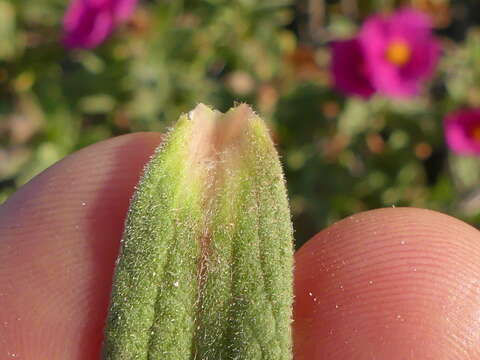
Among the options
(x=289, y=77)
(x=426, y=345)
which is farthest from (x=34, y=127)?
(x=426, y=345)

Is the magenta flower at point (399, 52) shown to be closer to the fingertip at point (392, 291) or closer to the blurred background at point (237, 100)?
the blurred background at point (237, 100)

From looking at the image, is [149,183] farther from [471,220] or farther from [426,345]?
[471,220]

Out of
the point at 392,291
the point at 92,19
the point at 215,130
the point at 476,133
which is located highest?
the point at 215,130

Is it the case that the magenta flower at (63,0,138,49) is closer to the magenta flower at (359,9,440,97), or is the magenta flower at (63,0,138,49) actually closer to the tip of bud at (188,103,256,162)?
the magenta flower at (359,9,440,97)

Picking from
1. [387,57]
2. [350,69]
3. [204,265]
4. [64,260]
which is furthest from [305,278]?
[387,57]

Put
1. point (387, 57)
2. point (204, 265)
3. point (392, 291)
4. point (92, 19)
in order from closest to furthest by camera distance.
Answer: point (204, 265)
point (392, 291)
point (92, 19)
point (387, 57)

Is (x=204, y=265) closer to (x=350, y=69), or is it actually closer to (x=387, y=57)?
(x=350, y=69)

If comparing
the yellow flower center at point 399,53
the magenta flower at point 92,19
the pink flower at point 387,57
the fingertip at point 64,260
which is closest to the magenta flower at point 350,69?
the pink flower at point 387,57
